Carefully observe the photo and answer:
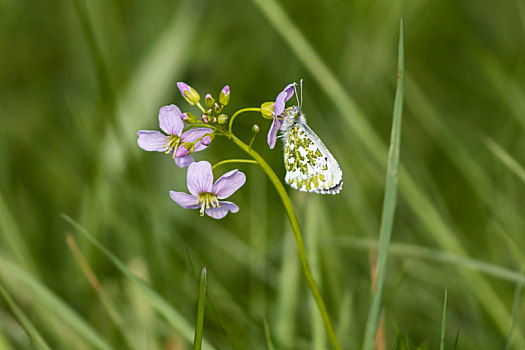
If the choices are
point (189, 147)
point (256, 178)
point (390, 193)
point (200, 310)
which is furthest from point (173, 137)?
point (256, 178)

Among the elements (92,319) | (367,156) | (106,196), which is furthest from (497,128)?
(92,319)

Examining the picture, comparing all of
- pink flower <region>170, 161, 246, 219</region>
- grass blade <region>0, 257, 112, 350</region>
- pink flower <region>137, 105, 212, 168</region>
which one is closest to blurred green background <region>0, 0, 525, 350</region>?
grass blade <region>0, 257, 112, 350</region>

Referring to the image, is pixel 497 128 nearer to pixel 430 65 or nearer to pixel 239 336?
pixel 430 65

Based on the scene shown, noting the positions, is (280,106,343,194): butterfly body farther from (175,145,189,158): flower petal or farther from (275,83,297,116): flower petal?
(175,145,189,158): flower petal

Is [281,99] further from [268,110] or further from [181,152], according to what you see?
[181,152]

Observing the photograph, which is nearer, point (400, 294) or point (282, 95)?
point (282, 95)

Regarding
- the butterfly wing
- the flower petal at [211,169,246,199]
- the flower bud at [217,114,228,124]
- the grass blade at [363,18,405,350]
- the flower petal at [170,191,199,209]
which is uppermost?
the flower bud at [217,114,228,124]
